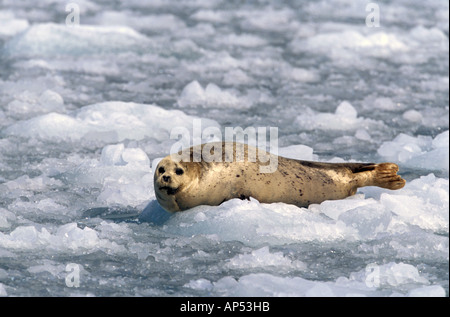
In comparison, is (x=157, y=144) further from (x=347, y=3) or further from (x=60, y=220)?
(x=347, y=3)

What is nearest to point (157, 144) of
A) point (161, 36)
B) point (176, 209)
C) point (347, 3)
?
point (176, 209)

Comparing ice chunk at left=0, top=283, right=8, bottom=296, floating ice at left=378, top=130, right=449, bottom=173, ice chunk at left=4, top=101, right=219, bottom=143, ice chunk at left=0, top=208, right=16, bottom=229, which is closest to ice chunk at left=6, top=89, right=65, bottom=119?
ice chunk at left=4, top=101, right=219, bottom=143

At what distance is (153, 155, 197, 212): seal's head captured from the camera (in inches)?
159

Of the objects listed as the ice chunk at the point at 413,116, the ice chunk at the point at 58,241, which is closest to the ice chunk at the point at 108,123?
the ice chunk at the point at 413,116

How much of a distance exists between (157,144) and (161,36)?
3943mm

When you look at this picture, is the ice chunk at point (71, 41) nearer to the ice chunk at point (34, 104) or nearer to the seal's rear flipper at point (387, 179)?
the ice chunk at point (34, 104)

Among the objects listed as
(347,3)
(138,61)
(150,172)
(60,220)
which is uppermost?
(347,3)

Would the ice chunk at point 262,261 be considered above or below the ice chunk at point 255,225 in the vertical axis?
below

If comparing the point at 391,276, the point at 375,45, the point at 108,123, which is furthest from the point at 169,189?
the point at 375,45

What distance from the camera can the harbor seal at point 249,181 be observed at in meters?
4.10

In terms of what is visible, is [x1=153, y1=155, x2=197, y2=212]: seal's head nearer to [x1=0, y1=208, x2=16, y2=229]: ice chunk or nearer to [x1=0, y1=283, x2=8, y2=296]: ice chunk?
[x1=0, y1=208, x2=16, y2=229]: ice chunk

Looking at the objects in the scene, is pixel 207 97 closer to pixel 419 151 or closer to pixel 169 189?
pixel 419 151

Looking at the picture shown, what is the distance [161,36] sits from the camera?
9.48 metres

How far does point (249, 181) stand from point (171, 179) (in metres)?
0.43
